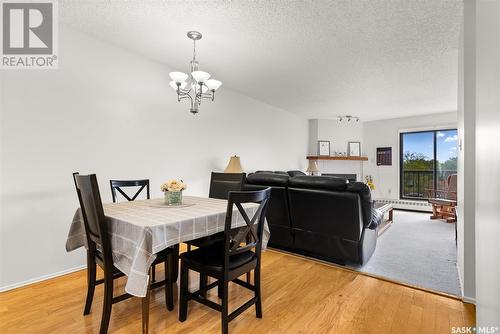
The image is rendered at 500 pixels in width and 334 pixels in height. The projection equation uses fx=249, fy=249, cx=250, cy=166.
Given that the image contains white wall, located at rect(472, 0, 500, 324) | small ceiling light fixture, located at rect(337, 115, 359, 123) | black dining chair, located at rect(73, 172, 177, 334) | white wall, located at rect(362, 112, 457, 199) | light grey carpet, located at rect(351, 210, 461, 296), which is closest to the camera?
white wall, located at rect(472, 0, 500, 324)

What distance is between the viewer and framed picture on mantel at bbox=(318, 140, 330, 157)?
7.20 metres

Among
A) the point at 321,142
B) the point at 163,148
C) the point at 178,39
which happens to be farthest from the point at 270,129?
the point at 178,39

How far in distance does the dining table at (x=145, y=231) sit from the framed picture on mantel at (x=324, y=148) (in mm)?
5607

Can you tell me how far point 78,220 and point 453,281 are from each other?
351 centimetres

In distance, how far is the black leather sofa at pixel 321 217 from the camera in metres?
2.66

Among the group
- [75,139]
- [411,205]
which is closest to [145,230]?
[75,139]

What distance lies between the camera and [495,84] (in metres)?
0.83

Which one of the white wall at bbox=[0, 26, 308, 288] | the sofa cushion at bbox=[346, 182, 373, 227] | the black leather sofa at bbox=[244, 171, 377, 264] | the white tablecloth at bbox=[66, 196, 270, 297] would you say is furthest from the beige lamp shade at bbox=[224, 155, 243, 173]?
the white tablecloth at bbox=[66, 196, 270, 297]

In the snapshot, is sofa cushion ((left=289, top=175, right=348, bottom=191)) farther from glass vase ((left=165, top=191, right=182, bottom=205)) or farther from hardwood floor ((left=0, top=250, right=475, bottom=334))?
glass vase ((left=165, top=191, right=182, bottom=205))

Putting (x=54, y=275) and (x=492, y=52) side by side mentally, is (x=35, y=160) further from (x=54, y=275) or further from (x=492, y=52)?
(x=492, y=52)

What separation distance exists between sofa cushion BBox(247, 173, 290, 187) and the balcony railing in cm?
544

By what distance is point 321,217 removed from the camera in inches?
112

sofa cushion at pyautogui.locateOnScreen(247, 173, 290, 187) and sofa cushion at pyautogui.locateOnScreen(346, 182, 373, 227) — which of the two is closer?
sofa cushion at pyautogui.locateOnScreen(346, 182, 373, 227)

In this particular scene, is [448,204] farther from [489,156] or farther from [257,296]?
[489,156]
